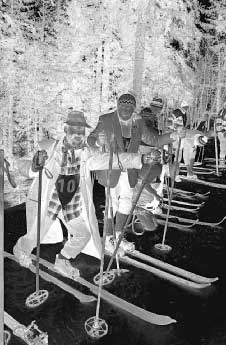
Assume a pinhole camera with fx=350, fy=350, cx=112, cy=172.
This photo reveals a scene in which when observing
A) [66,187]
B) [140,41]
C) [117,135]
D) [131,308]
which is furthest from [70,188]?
[140,41]

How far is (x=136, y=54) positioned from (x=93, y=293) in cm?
1250

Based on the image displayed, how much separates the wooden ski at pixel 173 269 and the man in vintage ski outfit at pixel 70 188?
821mm

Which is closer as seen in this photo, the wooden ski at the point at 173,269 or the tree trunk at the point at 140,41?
the wooden ski at the point at 173,269

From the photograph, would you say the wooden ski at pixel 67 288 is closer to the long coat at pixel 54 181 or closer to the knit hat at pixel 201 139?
the long coat at pixel 54 181

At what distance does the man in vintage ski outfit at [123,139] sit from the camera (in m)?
4.06

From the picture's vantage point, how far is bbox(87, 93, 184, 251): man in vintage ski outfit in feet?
13.3

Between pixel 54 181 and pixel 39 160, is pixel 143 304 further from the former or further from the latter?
pixel 39 160

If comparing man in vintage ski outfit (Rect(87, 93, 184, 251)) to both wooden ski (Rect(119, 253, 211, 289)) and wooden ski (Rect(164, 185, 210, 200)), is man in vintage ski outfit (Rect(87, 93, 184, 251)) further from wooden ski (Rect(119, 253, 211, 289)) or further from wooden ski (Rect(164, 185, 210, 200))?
wooden ski (Rect(164, 185, 210, 200))

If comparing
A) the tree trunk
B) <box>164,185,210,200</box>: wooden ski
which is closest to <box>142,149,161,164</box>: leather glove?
<box>164,185,210,200</box>: wooden ski

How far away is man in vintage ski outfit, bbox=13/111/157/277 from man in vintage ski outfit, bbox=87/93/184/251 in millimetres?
386

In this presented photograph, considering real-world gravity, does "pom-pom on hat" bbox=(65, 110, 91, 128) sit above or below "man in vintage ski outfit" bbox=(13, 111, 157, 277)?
above

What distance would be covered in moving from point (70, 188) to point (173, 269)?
1.53 meters

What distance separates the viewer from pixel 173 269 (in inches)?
158

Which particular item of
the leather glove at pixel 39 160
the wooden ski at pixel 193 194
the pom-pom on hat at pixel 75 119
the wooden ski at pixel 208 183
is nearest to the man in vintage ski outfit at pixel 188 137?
the wooden ski at pixel 208 183
